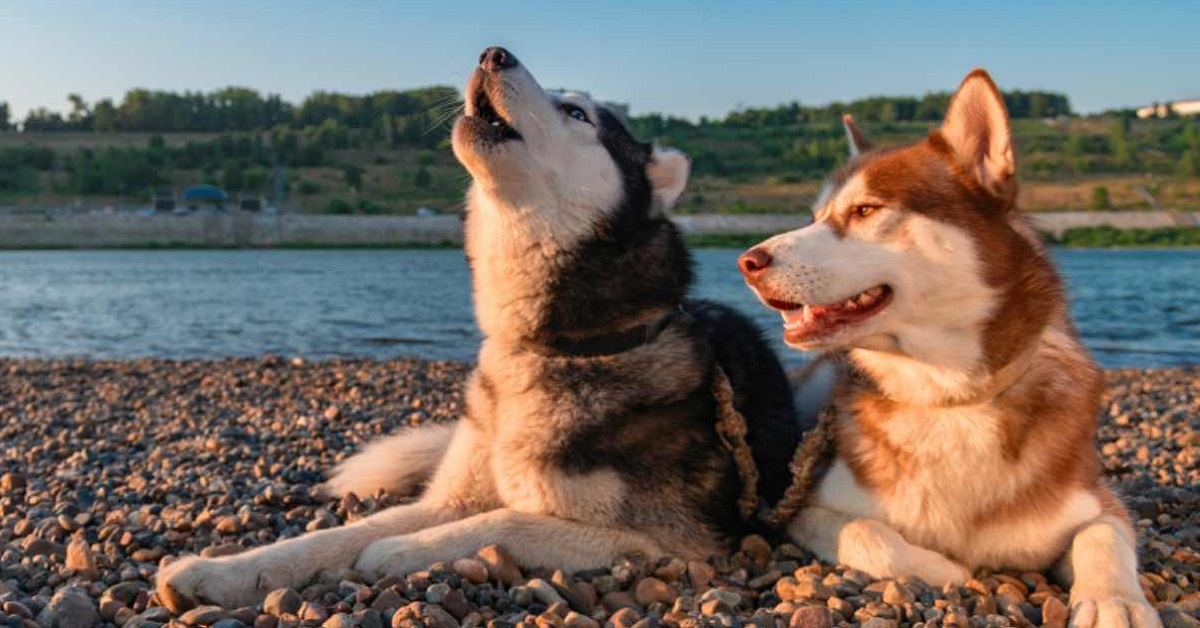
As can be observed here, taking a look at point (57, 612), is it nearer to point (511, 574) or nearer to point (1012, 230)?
point (511, 574)

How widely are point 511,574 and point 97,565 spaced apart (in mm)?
1758

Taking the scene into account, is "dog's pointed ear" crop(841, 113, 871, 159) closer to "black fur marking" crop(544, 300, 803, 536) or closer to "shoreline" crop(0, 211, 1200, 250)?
"black fur marking" crop(544, 300, 803, 536)

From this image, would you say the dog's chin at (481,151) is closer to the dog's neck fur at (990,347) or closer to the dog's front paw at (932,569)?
the dog's neck fur at (990,347)

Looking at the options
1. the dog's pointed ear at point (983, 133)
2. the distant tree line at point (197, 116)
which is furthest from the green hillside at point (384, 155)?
the dog's pointed ear at point (983, 133)

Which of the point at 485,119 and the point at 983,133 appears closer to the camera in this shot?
the point at 983,133

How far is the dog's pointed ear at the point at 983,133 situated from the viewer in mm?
3828

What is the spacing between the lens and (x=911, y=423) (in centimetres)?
398

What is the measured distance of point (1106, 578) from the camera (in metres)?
3.54

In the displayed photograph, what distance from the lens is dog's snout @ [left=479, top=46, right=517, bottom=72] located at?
441 centimetres

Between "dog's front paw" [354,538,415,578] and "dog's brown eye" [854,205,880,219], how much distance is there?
2.19 meters

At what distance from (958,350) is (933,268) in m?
0.33

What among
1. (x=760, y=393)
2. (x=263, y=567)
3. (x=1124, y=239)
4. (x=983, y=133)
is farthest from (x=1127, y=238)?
(x=263, y=567)

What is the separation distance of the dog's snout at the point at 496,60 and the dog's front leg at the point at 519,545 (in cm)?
188

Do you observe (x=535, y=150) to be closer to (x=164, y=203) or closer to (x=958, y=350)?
(x=958, y=350)
